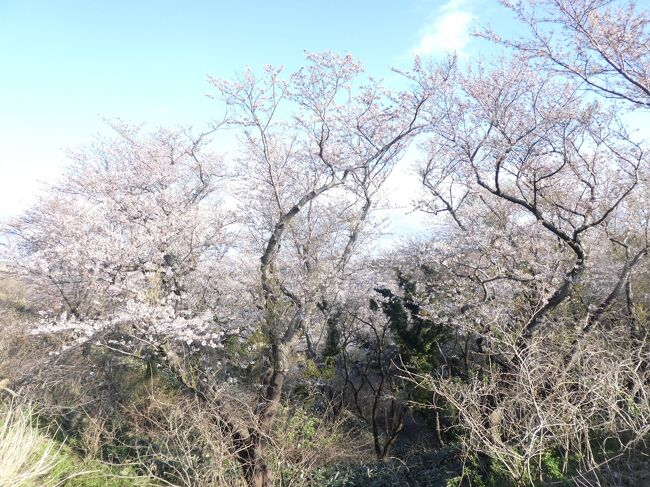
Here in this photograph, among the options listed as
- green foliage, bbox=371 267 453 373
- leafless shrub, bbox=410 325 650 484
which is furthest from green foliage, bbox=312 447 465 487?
green foliage, bbox=371 267 453 373

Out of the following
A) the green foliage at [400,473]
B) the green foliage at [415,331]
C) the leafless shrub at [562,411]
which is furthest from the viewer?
the green foliage at [415,331]

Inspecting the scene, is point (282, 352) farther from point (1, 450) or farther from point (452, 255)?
point (452, 255)

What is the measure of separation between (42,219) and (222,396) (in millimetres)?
9858

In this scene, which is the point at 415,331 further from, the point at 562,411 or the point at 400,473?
the point at 562,411

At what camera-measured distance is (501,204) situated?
12891 mm

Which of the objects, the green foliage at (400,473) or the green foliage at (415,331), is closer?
the green foliage at (400,473)

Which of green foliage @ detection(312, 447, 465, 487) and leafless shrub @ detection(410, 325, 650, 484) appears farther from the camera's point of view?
green foliage @ detection(312, 447, 465, 487)

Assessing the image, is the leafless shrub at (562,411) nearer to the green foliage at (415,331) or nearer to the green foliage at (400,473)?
the green foliage at (400,473)

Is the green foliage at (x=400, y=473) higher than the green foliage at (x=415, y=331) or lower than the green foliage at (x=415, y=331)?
lower

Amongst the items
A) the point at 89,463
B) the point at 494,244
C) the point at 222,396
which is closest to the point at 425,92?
the point at 494,244

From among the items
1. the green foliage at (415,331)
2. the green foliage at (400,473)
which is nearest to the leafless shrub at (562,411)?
the green foliage at (400,473)

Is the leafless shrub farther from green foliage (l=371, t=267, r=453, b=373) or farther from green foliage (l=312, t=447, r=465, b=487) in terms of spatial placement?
green foliage (l=371, t=267, r=453, b=373)

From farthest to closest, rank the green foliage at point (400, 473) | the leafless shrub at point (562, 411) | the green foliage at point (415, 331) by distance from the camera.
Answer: the green foliage at point (415, 331) → the green foliage at point (400, 473) → the leafless shrub at point (562, 411)

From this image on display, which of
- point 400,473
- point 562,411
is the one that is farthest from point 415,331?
point 562,411
